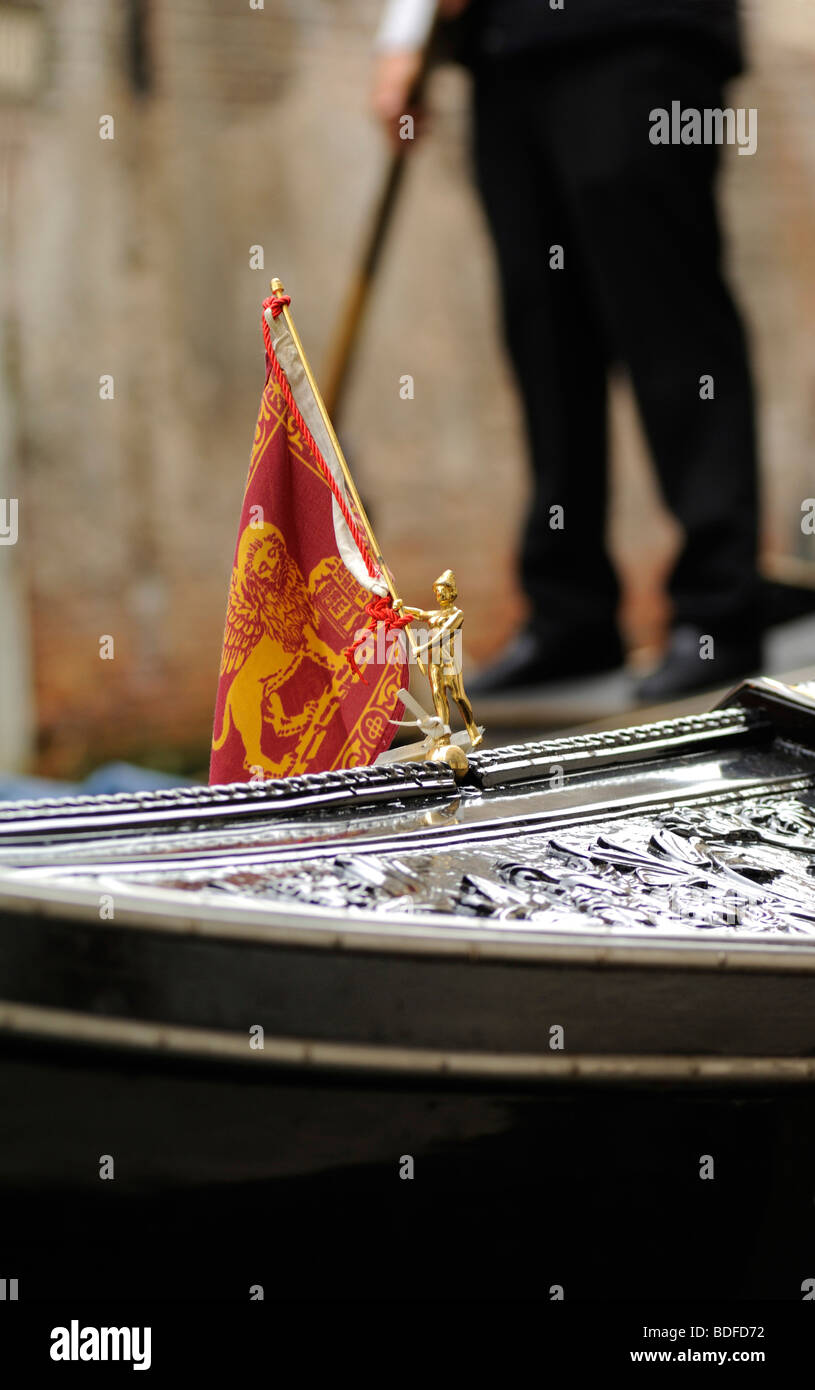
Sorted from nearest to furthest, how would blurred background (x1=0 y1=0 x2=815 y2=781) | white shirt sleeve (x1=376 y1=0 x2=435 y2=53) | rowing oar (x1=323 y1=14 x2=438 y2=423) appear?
white shirt sleeve (x1=376 y1=0 x2=435 y2=53)
rowing oar (x1=323 y1=14 x2=438 y2=423)
blurred background (x1=0 y1=0 x2=815 y2=781)

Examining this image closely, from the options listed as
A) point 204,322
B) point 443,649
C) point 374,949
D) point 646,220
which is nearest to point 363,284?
point 646,220

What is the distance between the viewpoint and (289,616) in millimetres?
749

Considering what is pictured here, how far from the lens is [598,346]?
178cm

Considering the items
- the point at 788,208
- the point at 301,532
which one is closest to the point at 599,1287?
the point at 301,532

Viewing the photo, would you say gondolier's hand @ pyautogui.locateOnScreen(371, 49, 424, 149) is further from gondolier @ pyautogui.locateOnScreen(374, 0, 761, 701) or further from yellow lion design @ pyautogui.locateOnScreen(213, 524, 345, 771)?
yellow lion design @ pyautogui.locateOnScreen(213, 524, 345, 771)

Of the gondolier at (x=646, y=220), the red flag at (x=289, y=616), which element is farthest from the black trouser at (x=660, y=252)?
the red flag at (x=289, y=616)

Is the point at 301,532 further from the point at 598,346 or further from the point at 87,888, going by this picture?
the point at 598,346

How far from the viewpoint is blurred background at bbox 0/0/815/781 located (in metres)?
2.67

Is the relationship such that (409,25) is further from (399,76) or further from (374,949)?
(374,949)

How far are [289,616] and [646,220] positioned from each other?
38.0 inches

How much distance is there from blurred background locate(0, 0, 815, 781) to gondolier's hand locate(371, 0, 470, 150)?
31.2 inches

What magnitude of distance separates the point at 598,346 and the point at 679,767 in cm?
111

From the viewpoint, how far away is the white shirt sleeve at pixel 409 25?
1646mm

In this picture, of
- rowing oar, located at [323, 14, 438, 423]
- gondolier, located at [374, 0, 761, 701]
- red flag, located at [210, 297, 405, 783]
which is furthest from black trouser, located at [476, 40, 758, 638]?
red flag, located at [210, 297, 405, 783]
